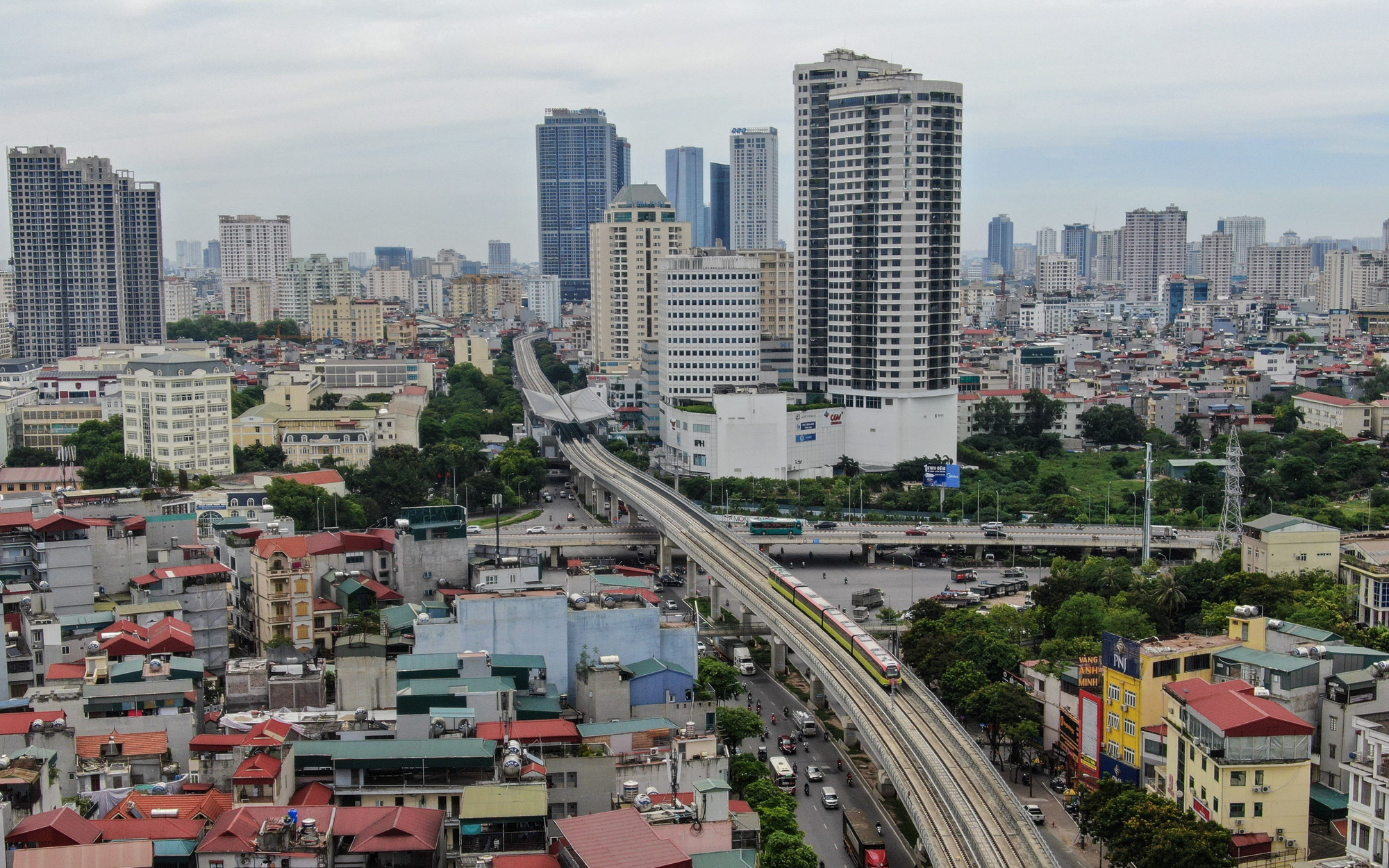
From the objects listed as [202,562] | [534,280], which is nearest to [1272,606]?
[202,562]

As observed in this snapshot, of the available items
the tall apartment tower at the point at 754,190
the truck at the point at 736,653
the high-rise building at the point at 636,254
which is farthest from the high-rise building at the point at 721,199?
the truck at the point at 736,653

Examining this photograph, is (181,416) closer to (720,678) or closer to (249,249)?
(720,678)

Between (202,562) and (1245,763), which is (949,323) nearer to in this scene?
(202,562)

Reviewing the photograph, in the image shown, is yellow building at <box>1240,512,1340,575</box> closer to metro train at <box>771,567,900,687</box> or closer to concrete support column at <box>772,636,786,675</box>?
metro train at <box>771,567,900,687</box>

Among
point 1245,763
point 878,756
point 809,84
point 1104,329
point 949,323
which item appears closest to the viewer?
point 1245,763

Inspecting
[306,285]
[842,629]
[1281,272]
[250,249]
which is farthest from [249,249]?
[842,629]

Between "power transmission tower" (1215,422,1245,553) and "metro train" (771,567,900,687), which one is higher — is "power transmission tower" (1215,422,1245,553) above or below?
above

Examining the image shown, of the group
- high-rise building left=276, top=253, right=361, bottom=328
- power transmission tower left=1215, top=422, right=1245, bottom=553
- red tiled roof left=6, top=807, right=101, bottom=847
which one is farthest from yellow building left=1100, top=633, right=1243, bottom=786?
high-rise building left=276, top=253, right=361, bottom=328
